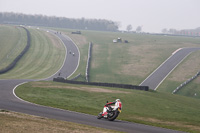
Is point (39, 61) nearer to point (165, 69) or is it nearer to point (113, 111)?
point (165, 69)

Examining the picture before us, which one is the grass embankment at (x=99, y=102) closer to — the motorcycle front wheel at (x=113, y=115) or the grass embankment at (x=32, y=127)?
the motorcycle front wheel at (x=113, y=115)

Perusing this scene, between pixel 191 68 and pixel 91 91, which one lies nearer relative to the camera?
pixel 91 91

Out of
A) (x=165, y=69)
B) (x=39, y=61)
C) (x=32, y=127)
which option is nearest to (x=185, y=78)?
(x=165, y=69)

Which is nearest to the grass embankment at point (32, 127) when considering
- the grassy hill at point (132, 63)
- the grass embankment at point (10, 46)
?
the grassy hill at point (132, 63)

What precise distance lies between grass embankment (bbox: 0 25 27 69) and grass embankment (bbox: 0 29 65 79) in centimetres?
263

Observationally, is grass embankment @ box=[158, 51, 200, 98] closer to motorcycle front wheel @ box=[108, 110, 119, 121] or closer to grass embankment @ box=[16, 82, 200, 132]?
grass embankment @ box=[16, 82, 200, 132]

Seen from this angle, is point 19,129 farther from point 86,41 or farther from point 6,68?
point 86,41

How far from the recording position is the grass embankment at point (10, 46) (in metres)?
82.6

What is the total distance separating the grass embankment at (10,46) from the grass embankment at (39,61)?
2634mm

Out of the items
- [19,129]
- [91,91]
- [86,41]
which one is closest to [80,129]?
[19,129]

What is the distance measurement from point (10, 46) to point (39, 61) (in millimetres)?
16883

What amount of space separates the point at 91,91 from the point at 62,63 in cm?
4396

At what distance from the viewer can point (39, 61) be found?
8694 cm

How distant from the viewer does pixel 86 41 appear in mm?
122875
